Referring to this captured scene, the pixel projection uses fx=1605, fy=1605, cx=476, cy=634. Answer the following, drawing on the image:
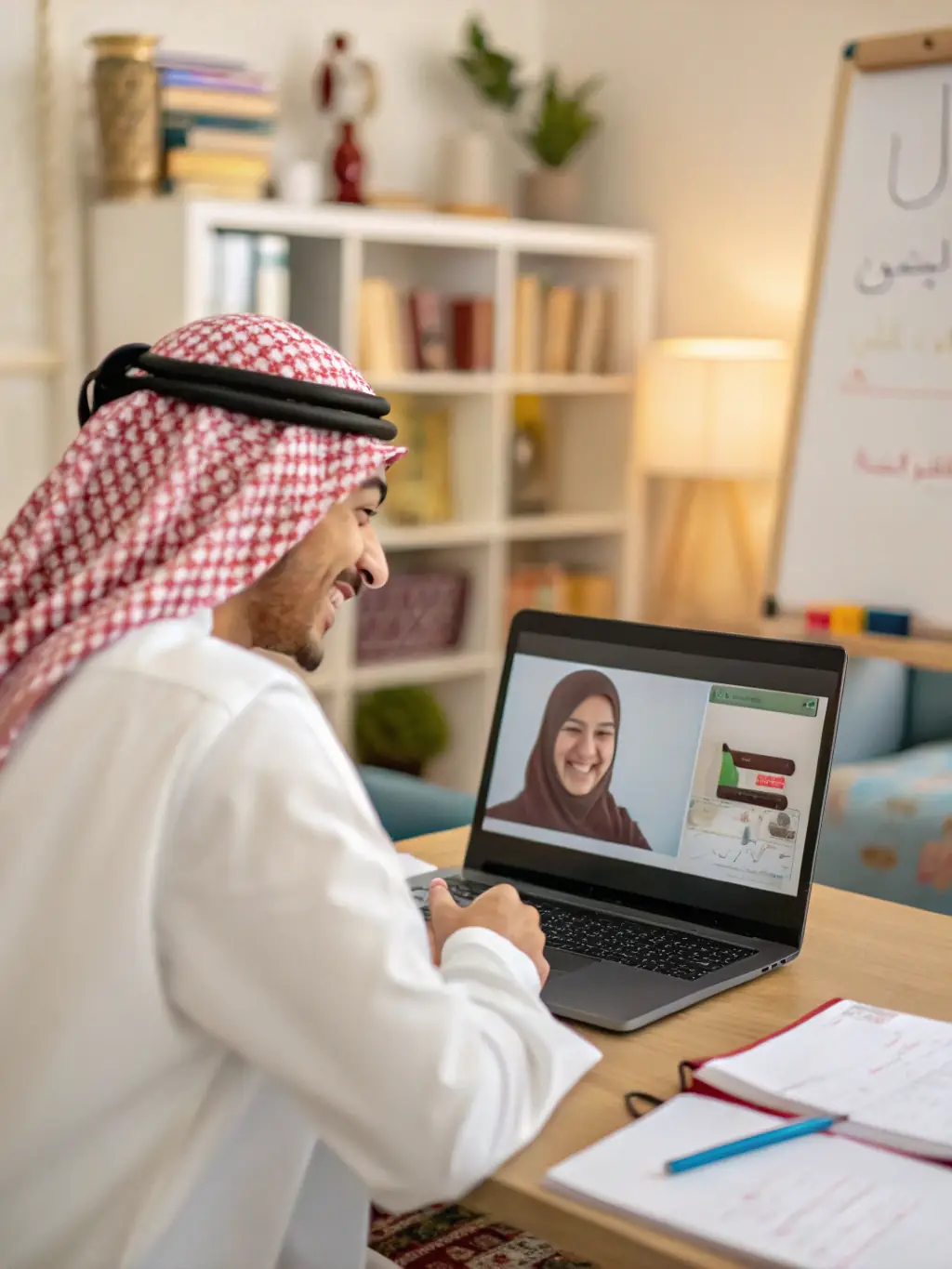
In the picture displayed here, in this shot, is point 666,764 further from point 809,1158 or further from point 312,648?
point 809,1158

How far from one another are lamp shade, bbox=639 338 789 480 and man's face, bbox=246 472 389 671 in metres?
2.95

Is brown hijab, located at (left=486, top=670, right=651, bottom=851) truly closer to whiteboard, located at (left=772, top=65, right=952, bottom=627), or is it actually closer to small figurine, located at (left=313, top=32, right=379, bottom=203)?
whiteboard, located at (left=772, top=65, right=952, bottom=627)

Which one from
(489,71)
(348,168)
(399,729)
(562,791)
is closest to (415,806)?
(562,791)

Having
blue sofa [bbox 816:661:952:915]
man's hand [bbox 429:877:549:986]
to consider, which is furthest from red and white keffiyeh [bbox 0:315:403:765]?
blue sofa [bbox 816:661:952:915]

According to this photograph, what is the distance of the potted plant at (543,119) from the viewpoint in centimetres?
445

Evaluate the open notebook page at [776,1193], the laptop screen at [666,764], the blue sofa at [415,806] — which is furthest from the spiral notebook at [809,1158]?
the blue sofa at [415,806]

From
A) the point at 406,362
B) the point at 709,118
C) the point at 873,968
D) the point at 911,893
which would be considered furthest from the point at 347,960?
the point at 709,118

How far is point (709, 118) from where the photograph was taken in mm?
4531

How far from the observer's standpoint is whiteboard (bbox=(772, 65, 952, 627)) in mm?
3121

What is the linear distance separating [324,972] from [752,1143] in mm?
303

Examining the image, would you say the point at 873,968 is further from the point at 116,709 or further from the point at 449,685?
the point at 449,685

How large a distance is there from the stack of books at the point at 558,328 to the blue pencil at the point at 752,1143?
11.6ft

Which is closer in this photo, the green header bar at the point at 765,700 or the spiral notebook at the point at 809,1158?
the spiral notebook at the point at 809,1158

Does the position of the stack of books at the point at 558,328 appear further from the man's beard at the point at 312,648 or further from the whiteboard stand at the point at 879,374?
the man's beard at the point at 312,648
